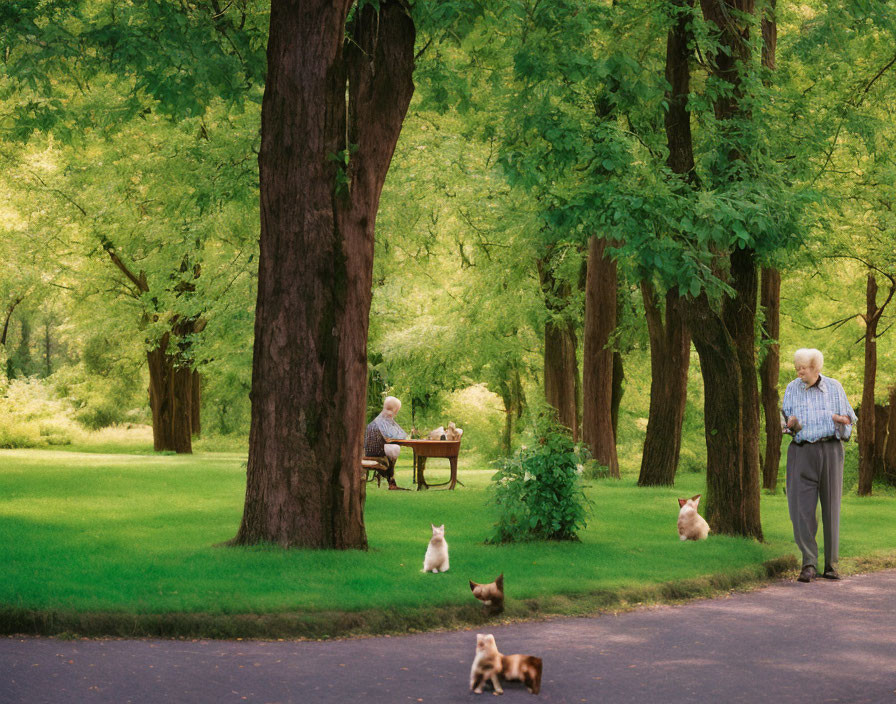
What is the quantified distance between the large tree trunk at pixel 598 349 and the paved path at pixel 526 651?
1630cm

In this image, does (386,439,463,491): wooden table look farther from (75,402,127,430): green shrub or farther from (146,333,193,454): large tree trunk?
(75,402,127,430): green shrub

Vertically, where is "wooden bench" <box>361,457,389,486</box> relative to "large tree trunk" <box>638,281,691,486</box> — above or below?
below

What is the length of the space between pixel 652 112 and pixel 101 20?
8055 mm

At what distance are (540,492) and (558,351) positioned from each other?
17874 millimetres

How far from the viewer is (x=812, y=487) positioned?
1255 cm

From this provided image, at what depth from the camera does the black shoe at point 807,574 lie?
12.3 m

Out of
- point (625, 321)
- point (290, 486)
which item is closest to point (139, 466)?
point (625, 321)

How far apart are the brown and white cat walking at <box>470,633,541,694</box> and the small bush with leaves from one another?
Answer: 6064 millimetres

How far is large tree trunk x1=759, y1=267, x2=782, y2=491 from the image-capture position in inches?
859

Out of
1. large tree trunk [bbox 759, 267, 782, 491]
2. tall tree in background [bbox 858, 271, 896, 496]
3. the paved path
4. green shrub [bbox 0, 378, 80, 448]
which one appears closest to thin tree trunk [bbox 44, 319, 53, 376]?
green shrub [bbox 0, 378, 80, 448]

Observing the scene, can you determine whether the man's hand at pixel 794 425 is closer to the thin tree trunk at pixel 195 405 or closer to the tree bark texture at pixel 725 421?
the tree bark texture at pixel 725 421

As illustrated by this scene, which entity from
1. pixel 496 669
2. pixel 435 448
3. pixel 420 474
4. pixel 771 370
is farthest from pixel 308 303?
pixel 771 370

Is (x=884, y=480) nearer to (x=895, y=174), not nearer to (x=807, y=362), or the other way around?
(x=895, y=174)

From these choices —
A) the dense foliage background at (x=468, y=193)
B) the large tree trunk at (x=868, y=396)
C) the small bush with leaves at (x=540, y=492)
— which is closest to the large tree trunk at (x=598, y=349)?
the dense foliage background at (x=468, y=193)
